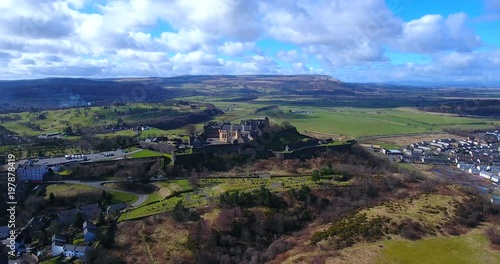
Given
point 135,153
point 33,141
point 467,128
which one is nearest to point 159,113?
point 33,141

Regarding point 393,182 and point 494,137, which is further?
point 494,137

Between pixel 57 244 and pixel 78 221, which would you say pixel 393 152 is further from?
pixel 57 244

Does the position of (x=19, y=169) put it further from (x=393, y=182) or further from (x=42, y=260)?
(x=393, y=182)

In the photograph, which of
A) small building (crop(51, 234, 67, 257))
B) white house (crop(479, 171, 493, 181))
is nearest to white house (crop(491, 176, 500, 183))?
white house (crop(479, 171, 493, 181))

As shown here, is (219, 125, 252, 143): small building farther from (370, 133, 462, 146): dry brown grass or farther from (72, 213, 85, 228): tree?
(370, 133, 462, 146): dry brown grass

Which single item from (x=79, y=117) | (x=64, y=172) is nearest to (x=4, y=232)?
(x=64, y=172)
